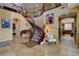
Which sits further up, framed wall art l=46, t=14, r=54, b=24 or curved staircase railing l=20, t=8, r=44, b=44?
framed wall art l=46, t=14, r=54, b=24

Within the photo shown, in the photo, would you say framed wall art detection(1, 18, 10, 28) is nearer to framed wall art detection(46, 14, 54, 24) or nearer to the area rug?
the area rug

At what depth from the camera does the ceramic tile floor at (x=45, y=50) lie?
2.57 meters

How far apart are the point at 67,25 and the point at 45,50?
2.31ft

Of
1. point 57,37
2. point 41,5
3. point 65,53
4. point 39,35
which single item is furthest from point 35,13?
point 65,53

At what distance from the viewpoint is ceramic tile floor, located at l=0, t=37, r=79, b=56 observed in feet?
8.42

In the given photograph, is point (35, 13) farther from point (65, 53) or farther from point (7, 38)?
point (65, 53)

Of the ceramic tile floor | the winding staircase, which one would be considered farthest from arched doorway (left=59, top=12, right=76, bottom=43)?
the winding staircase

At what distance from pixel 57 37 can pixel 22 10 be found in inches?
36.8

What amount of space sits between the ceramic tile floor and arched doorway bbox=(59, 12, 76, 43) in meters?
0.12

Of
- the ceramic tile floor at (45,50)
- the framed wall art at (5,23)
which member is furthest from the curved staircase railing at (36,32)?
the framed wall art at (5,23)

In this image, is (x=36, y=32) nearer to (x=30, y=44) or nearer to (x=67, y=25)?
(x=30, y=44)

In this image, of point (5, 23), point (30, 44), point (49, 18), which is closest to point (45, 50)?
point (30, 44)

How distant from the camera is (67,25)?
8.57 feet

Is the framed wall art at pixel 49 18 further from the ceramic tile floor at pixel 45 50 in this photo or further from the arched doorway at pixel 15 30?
the arched doorway at pixel 15 30
